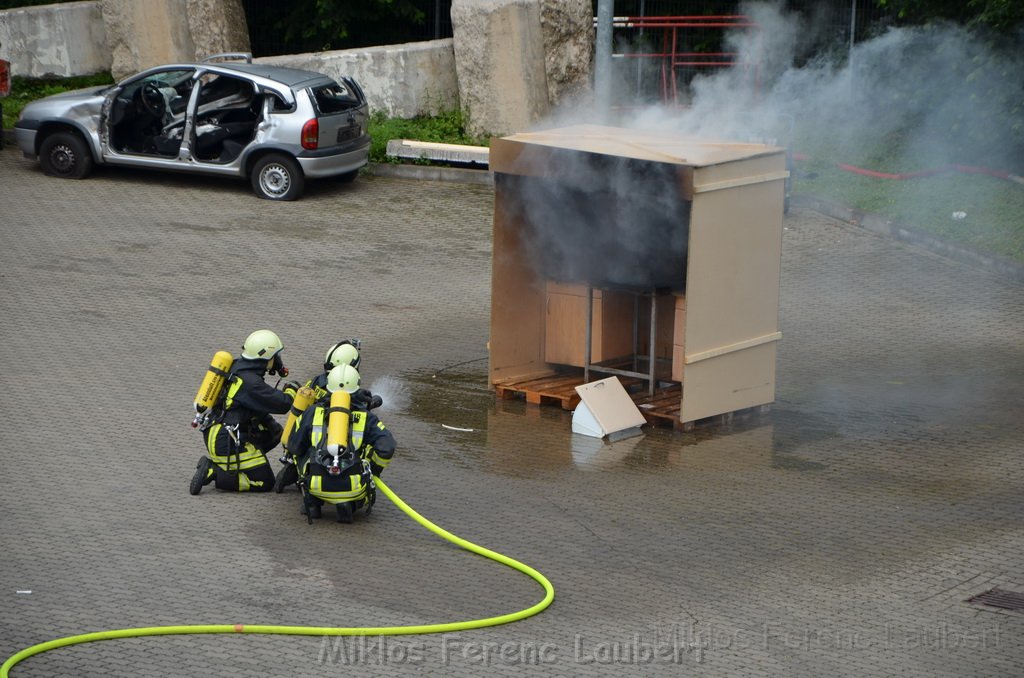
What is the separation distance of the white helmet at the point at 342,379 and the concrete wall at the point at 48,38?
15849 mm

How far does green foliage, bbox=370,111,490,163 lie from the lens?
18.8 metres

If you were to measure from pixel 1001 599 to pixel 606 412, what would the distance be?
337cm

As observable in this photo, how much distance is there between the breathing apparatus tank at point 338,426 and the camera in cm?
768

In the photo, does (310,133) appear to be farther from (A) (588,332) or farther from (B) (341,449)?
(B) (341,449)

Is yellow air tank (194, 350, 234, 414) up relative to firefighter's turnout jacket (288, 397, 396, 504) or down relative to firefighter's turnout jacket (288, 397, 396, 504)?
up

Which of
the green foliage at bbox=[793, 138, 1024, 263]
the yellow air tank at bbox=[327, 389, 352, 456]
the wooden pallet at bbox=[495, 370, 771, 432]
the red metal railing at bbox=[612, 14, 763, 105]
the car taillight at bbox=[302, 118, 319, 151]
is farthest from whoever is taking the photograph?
the red metal railing at bbox=[612, 14, 763, 105]

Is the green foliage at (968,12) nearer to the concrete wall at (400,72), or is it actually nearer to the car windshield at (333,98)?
the concrete wall at (400,72)

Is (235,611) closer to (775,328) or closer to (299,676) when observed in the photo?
(299,676)

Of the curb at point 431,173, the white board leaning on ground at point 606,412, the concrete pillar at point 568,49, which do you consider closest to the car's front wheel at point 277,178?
the curb at point 431,173

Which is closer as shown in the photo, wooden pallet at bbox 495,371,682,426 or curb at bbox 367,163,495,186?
wooden pallet at bbox 495,371,682,426

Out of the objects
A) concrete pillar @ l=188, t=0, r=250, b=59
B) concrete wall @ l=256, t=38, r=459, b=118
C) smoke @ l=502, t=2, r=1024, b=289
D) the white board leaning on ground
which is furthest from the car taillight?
the white board leaning on ground

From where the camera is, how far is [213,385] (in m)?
8.28

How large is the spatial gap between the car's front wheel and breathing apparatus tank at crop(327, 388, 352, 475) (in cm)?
911

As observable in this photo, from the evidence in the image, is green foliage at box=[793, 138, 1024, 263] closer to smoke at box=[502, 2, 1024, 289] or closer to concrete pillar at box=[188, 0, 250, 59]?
smoke at box=[502, 2, 1024, 289]
